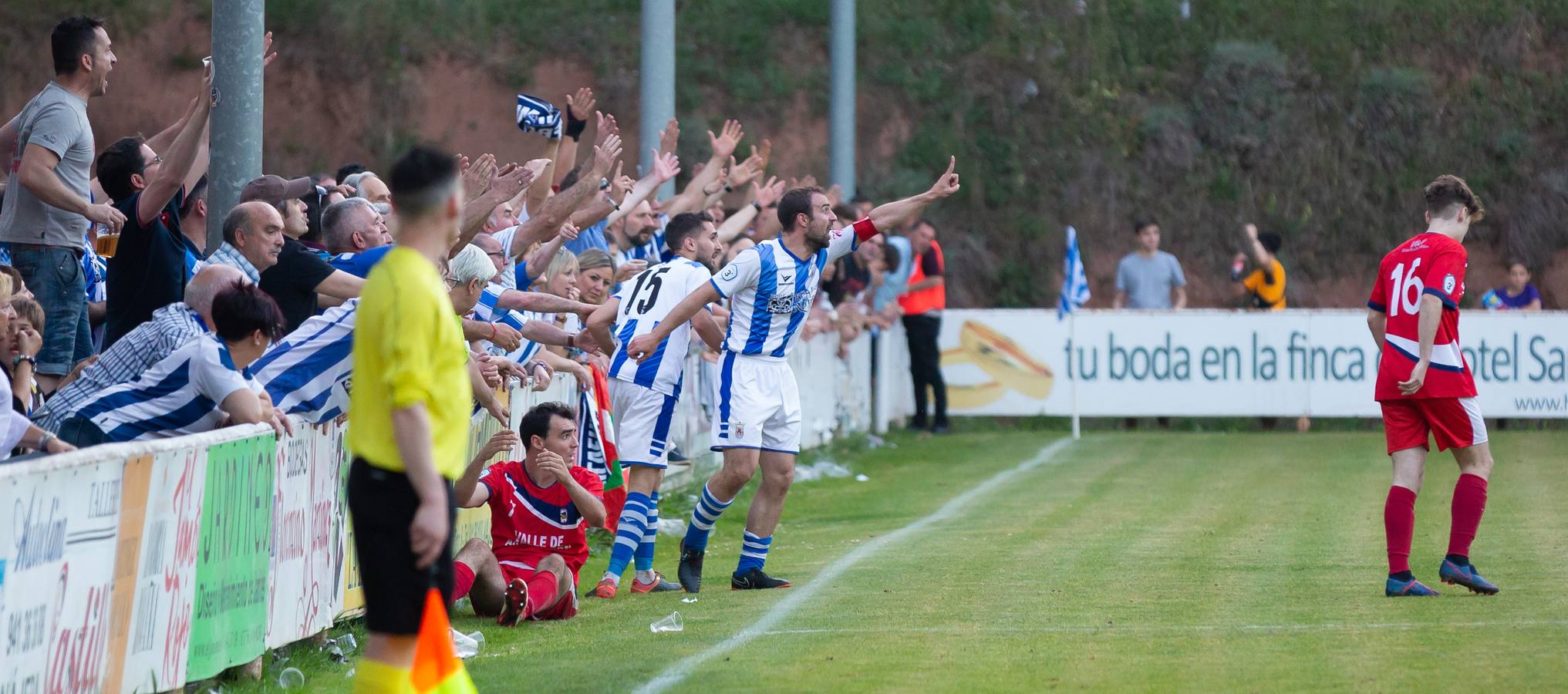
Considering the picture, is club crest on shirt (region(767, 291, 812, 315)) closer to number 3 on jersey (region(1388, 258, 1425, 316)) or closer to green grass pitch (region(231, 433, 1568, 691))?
green grass pitch (region(231, 433, 1568, 691))

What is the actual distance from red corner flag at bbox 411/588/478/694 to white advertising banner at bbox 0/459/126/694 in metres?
1.30

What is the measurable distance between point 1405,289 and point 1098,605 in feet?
7.44

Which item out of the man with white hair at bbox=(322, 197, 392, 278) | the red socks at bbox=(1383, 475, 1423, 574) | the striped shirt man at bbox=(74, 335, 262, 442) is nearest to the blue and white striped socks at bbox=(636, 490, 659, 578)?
the man with white hair at bbox=(322, 197, 392, 278)

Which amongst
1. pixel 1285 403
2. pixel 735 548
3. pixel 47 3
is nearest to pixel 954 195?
pixel 1285 403

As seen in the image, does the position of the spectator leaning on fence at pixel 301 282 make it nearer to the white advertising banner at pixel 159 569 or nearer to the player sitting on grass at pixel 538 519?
the player sitting on grass at pixel 538 519

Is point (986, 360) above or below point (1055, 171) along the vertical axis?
below

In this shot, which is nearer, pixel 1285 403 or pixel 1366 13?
pixel 1285 403

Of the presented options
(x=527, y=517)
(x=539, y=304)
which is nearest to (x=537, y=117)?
(x=539, y=304)

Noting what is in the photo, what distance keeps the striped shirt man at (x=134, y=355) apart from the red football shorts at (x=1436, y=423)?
223 inches

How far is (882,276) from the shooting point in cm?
2211

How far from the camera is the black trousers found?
21.7 m

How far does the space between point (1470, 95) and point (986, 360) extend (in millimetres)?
14272

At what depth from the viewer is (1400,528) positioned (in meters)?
9.13

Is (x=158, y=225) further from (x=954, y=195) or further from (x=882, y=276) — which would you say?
(x=954, y=195)
